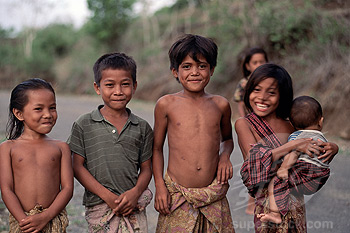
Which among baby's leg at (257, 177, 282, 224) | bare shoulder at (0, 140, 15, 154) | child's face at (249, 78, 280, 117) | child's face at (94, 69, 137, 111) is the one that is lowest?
baby's leg at (257, 177, 282, 224)

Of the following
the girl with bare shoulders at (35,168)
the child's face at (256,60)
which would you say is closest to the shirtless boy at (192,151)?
the girl with bare shoulders at (35,168)

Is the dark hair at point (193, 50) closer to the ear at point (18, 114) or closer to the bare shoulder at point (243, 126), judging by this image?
the bare shoulder at point (243, 126)

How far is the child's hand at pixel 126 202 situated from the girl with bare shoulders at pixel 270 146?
70cm

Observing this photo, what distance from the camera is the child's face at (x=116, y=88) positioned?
2402mm

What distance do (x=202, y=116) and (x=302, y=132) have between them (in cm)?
66

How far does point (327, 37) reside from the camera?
8617 millimetres

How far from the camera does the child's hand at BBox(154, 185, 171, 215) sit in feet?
7.89

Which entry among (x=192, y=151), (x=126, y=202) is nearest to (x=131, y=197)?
(x=126, y=202)

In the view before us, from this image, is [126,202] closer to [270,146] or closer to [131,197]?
[131,197]

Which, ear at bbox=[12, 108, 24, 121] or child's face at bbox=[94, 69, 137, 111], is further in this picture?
child's face at bbox=[94, 69, 137, 111]

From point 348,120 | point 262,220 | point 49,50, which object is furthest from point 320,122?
point 49,50

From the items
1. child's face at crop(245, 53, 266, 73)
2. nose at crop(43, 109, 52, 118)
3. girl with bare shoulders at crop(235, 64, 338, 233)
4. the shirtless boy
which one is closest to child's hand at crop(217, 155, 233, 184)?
the shirtless boy

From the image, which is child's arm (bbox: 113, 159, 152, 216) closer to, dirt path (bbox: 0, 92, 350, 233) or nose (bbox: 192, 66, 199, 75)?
nose (bbox: 192, 66, 199, 75)

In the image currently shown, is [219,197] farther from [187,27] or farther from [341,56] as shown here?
[187,27]
